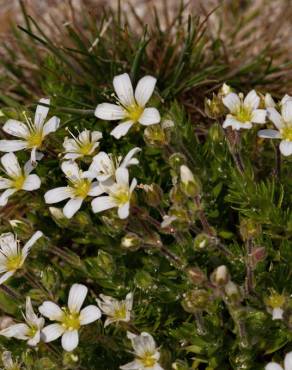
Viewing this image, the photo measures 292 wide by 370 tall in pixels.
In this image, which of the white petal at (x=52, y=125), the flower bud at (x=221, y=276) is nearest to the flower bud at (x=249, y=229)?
the flower bud at (x=221, y=276)

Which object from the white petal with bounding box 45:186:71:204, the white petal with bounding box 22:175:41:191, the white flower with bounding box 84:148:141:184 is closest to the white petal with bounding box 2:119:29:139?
the white petal with bounding box 22:175:41:191

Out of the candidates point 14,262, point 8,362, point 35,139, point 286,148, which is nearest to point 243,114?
point 286,148

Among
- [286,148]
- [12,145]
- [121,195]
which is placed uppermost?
[12,145]

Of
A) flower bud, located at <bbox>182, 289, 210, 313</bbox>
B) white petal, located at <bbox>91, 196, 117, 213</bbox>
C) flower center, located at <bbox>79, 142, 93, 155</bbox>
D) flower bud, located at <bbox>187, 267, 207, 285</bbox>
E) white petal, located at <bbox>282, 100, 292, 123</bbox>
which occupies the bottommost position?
flower bud, located at <bbox>182, 289, 210, 313</bbox>

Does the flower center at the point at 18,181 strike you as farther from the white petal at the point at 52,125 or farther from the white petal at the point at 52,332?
the white petal at the point at 52,332

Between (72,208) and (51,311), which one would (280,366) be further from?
(72,208)

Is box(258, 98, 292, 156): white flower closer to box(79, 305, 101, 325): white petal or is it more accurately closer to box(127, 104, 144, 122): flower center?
box(127, 104, 144, 122): flower center

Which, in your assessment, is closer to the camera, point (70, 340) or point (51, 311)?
point (70, 340)
